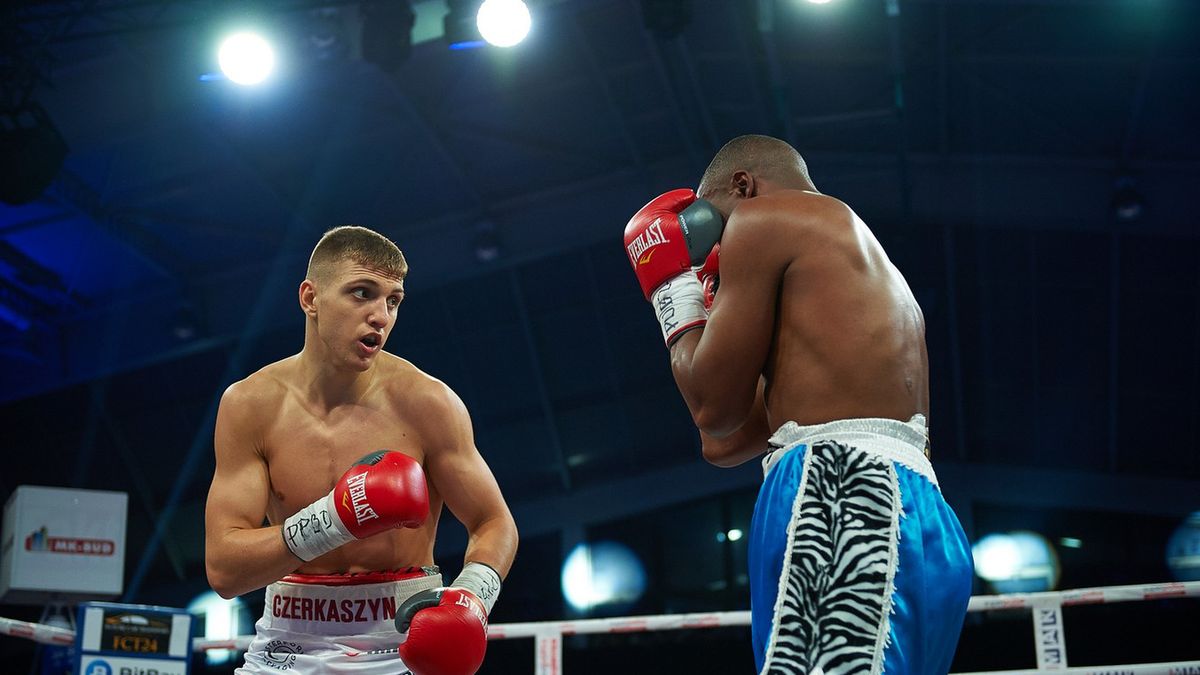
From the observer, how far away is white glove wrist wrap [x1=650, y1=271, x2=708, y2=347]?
2031 mm

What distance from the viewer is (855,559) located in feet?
5.54

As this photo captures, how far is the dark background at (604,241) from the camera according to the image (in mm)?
8141

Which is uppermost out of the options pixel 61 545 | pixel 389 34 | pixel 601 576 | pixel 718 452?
pixel 389 34

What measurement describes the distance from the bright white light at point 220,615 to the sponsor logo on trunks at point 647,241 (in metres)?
11.2

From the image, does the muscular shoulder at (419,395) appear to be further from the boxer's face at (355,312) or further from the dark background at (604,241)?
the dark background at (604,241)

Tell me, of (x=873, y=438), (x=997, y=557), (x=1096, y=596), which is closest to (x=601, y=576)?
(x=997, y=557)

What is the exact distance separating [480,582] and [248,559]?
0.45 metres

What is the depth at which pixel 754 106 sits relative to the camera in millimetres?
9719

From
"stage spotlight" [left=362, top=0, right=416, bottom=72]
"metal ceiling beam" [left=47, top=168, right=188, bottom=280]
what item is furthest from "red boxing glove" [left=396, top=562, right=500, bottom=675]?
"metal ceiling beam" [left=47, top=168, right=188, bottom=280]

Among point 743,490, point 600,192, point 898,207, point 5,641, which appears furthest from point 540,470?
point 5,641

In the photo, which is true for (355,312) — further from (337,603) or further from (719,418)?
(719,418)

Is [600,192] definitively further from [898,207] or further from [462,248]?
[898,207]

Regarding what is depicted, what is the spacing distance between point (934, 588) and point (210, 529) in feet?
4.64

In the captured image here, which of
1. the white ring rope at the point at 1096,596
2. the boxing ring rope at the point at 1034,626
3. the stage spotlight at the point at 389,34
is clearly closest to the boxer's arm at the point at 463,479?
the boxing ring rope at the point at 1034,626
